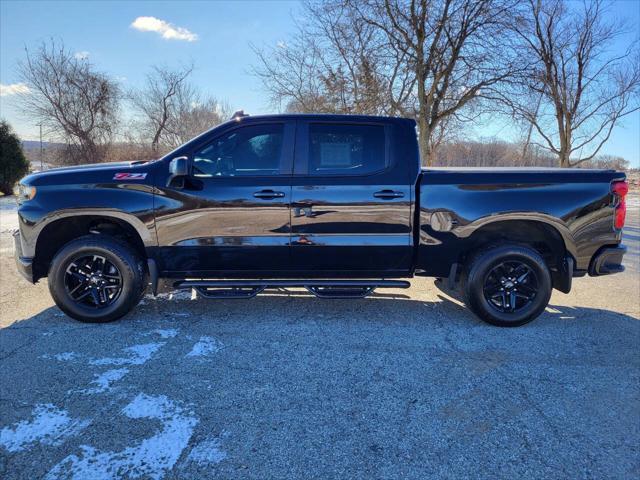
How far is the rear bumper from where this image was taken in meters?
4.09

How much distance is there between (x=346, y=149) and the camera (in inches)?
163

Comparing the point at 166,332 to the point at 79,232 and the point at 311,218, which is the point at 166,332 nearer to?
the point at 79,232

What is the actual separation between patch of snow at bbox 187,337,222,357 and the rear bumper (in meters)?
3.63

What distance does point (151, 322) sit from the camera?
4172 millimetres

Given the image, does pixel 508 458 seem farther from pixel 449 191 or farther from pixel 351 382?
pixel 449 191

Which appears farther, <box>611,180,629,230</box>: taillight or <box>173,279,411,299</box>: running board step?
<box>173,279,411,299</box>: running board step

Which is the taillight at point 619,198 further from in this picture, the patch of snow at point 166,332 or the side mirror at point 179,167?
the patch of snow at point 166,332

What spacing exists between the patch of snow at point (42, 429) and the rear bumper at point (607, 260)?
14.6ft

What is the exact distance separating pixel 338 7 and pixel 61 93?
16.6 m

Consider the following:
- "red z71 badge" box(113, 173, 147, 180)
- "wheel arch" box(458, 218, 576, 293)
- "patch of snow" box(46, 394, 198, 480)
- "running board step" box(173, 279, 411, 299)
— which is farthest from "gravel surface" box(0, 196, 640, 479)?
"red z71 badge" box(113, 173, 147, 180)

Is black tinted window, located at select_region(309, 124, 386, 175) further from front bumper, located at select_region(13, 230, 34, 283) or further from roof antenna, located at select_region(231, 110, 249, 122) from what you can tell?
front bumper, located at select_region(13, 230, 34, 283)

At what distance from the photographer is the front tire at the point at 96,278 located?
402 cm

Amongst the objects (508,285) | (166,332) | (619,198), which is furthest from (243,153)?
(619,198)

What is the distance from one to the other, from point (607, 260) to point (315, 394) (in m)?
3.19
